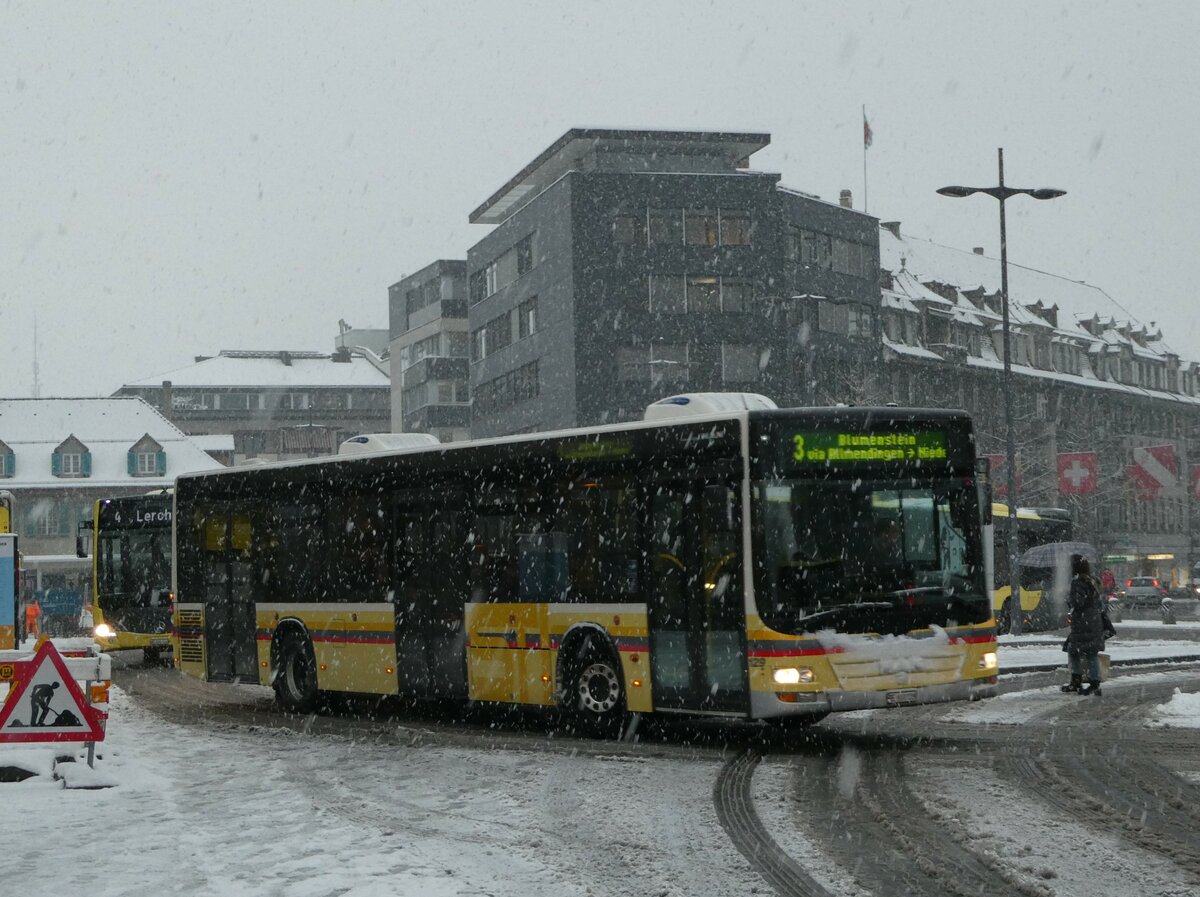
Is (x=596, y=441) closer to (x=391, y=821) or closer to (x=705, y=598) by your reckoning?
(x=705, y=598)

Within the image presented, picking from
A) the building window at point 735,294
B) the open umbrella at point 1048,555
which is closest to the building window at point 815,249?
the building window at point 735,294

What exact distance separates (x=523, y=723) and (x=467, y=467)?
2.83m

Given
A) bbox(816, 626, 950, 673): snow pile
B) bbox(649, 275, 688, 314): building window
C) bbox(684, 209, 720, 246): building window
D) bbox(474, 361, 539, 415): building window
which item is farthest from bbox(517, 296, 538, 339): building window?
bbox(816, 626, 950, 673): snow pile

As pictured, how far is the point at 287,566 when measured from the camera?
20000 mm

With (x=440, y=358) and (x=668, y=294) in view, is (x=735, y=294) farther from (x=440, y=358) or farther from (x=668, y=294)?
(x=440, y=358)

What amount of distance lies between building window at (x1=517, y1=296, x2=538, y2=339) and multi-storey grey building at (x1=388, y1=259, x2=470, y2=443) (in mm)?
16270

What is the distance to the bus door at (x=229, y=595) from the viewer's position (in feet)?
68.0

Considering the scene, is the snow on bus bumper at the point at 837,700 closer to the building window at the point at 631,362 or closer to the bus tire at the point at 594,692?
the bus tire at the point at 594,692

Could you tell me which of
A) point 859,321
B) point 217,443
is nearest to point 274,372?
point 217,443

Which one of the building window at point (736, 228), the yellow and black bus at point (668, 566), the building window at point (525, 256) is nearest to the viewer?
the yellow and black bus at point (668, 566)

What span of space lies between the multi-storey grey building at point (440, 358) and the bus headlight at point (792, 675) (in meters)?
70.9

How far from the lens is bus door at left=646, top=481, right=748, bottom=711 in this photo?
555 inches

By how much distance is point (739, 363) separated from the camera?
64.2 m

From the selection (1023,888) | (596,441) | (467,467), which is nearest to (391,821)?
(1023,888)
